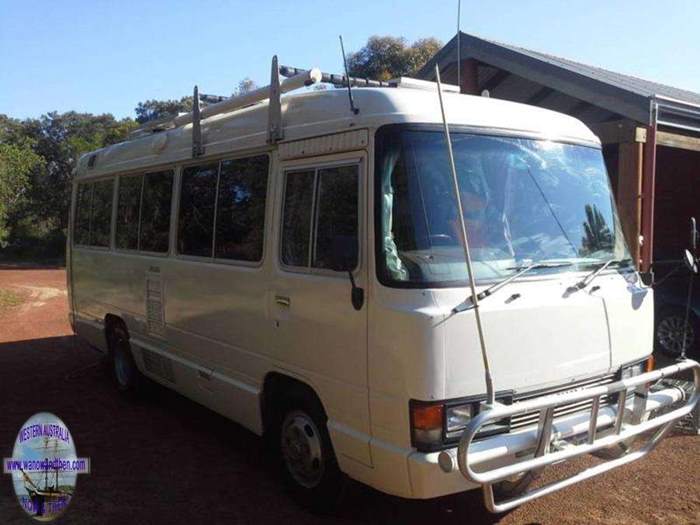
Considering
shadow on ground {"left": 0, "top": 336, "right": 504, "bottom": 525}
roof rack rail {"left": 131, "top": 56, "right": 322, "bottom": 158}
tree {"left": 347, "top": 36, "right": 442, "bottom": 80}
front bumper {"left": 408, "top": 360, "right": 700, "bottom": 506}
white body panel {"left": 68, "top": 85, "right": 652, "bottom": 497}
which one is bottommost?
shadow on ground {"left": 0, "top": 336, "right": 504, "bottom": 525}

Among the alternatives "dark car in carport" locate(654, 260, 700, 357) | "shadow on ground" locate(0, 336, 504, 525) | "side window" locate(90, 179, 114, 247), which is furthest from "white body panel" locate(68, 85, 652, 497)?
"dark car in carport" locate(654, 260, 700, 357)

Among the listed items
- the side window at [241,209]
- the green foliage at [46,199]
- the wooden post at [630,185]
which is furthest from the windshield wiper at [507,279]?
the green foliage at [46,199]

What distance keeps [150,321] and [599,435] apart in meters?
4.31

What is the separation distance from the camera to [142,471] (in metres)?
5.14

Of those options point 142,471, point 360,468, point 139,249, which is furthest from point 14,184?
point 360,468

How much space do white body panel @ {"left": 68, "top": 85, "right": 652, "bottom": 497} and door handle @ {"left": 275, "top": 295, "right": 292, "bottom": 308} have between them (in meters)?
0.01

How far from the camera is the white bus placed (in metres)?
3.36

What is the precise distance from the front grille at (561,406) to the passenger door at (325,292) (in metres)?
0.83

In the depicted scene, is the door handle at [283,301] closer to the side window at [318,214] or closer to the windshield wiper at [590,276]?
the side window at [318,214]

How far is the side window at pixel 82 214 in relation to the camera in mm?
8141

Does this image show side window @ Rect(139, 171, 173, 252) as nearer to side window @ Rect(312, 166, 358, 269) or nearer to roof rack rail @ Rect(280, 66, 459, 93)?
roof rack rail @ Rect(280, 66, 459, 93)

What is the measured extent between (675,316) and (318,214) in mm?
6419

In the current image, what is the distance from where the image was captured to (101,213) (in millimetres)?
7723

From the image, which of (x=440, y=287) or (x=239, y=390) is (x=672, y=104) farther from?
(x=239, y=390)
